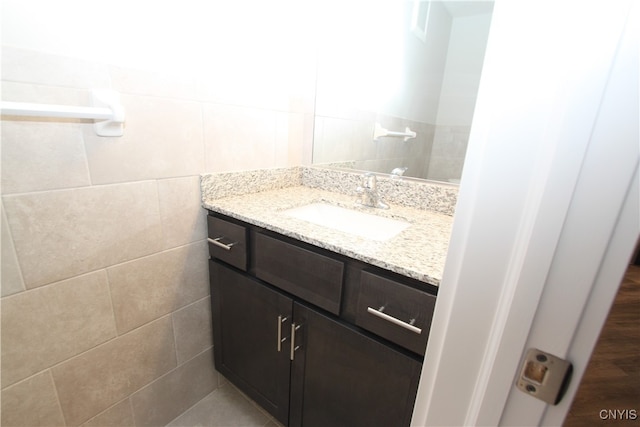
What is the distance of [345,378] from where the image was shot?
85cm

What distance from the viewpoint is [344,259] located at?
781mm

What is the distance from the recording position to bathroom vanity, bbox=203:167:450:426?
0.72m

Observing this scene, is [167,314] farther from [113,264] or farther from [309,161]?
[309,161]

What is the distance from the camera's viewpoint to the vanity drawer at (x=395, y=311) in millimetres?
662

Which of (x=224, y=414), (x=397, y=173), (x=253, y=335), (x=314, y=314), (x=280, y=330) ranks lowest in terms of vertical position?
(x=224, y=414)

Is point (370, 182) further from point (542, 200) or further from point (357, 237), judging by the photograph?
point (542, 200)

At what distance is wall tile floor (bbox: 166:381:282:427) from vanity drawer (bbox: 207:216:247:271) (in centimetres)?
71

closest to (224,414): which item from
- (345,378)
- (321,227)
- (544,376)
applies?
(345,378)

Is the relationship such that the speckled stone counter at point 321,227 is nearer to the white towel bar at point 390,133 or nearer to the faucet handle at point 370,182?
A: the faucet handle at point 370,182

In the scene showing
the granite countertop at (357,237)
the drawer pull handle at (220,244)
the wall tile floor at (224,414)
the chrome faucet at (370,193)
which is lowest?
the wall tile floor at (224,414)

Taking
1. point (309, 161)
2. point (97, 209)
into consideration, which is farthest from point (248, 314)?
point (309, 161)

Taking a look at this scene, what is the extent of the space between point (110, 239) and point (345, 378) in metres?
0.83

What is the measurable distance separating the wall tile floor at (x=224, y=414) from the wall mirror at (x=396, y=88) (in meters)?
1.19

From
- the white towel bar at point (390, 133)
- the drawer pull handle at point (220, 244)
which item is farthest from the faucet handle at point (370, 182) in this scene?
the drawer pull handle at point (220, 244)
